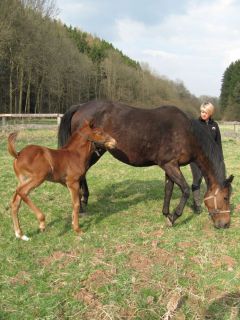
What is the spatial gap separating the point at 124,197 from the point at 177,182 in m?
2.17

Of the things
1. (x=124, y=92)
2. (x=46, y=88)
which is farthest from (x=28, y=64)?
(x=124, y=92)

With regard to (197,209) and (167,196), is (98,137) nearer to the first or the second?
(167,196)

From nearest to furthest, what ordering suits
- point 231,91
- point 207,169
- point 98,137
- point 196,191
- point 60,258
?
point 60,258 → point 98,137 → point 207,169 → point 196,191 → point 231,91

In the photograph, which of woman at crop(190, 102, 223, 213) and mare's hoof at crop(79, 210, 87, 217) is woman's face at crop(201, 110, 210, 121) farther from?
mare's hoof at crop(79, 210, 87, 217)

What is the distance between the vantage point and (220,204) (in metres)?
6.24

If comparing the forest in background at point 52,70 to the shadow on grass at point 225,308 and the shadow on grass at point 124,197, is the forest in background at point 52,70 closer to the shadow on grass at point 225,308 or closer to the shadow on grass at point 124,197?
the shadow on grass at point 124,197

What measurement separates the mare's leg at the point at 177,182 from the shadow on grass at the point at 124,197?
1.04 ft

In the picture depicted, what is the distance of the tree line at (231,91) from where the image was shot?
78.1 metres

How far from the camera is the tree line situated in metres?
78.1

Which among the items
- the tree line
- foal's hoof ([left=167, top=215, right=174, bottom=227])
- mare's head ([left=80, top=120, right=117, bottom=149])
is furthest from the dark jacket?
the tree line

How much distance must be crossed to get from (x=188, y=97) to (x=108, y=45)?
2134 centimetres

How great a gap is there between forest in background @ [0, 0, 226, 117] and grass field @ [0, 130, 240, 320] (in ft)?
69.5

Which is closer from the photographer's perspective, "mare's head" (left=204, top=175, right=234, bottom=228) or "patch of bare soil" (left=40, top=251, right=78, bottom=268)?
"patch of bare soil" (left=40, top=251, right=78, bottom=268)

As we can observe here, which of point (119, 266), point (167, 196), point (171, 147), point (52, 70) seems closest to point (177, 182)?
point (167, 196)
